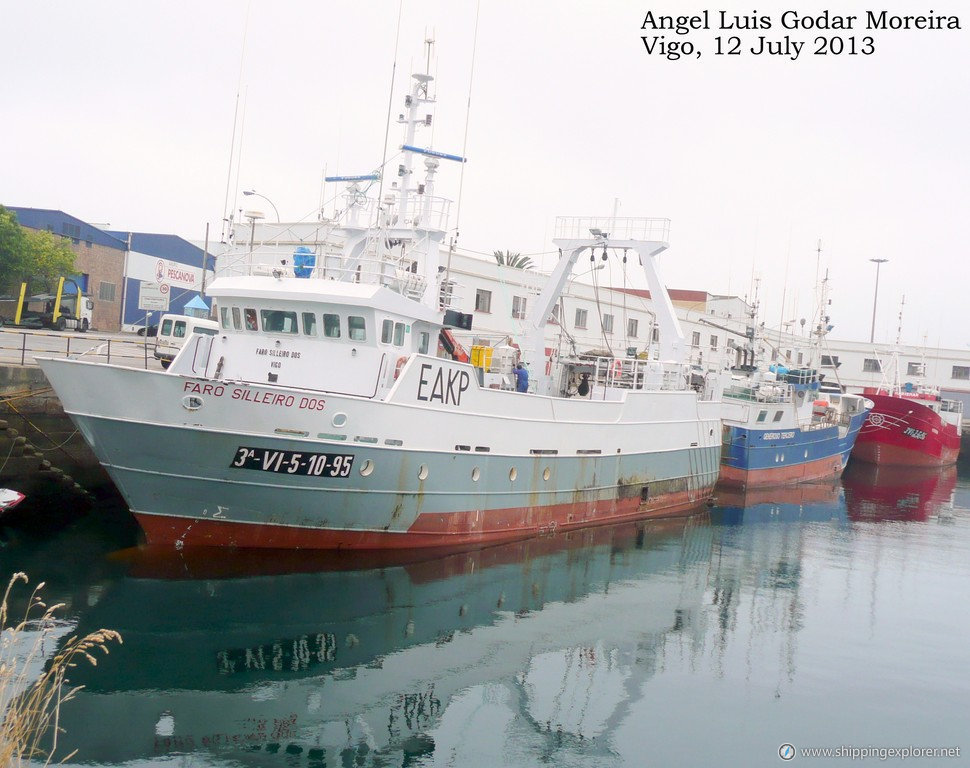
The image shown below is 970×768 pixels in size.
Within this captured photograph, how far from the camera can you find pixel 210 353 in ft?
55.1

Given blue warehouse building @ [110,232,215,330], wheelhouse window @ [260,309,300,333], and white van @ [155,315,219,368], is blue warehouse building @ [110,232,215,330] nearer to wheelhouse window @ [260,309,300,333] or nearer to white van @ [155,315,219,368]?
white van @ [155,315,219,368]

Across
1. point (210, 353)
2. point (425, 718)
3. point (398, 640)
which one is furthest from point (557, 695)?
point (210, 353)

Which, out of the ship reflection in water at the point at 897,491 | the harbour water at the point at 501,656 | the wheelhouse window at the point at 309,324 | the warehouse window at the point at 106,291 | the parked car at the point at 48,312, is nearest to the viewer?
the harbour water at the point at 501,656

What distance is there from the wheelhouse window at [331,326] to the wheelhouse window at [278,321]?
565 mm

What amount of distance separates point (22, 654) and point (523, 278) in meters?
29.3

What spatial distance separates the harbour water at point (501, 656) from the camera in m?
9.96

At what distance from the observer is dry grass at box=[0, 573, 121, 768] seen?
19.4 ft

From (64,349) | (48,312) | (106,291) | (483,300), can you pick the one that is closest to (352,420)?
(64,349)

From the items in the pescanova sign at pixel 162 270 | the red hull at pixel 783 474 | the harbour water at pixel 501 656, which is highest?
the pescanova sign at pixel 162 270

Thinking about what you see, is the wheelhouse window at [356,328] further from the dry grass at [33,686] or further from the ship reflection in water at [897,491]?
the ship reflection in water at [897,491]

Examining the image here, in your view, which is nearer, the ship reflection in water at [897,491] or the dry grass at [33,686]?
the dry grass at [33,686]

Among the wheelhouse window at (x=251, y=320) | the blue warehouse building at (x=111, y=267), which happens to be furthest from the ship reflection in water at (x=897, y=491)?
the blue warehouse building at (x=111, y=267)

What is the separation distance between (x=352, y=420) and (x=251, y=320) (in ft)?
10.8

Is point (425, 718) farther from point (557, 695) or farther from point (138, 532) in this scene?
point (138, 532)
